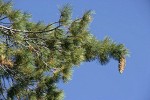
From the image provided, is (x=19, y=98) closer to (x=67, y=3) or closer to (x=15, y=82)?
(x=15, y=82)

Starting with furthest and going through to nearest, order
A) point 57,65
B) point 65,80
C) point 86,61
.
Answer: point 86,61 < point 57,65 < point 65,80

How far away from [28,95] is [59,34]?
35.6 inches

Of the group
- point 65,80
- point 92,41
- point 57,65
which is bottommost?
point 65,80

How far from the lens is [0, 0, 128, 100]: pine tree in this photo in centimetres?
523

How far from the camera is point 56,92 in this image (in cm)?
540

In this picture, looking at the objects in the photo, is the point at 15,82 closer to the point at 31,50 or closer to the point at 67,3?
the point at 31,50

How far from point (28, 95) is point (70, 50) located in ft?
2.68

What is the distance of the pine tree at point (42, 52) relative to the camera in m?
5.23

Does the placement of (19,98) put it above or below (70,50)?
below

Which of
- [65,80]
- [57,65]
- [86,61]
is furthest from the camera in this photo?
[86,61]

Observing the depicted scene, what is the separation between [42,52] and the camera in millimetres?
5598

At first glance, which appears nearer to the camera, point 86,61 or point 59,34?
point 59,34

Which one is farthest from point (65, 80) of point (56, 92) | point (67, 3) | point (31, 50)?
point (67, 3)

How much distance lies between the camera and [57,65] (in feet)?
18.3
